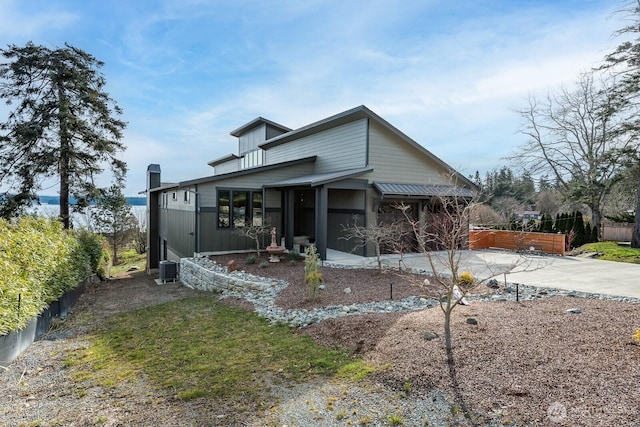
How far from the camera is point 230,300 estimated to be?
9117mm

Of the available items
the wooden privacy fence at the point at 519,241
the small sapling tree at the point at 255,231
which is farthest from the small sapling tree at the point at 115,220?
the wooden privacy fence at the point at 519,241

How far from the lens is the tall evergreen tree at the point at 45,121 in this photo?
1598 centimetres

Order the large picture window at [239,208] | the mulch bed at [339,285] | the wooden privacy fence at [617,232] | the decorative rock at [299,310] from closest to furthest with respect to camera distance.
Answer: the decorative rock at [299,310] → the mulch bed at [339,285] → the large picture window at [239,208] → the wooden privacy fence at [617,232]

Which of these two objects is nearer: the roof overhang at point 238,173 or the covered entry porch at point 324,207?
the covered entry porch at point 324,207

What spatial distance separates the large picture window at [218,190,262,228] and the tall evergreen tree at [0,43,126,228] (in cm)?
888

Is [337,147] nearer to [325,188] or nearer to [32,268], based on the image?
[325,188]

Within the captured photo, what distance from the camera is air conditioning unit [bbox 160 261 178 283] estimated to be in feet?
48.6

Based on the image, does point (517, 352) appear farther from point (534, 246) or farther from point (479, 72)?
point (534, 246)

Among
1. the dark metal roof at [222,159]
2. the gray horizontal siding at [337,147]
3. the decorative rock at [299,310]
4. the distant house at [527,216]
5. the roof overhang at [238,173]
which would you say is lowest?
the decorative rock at [299,310]

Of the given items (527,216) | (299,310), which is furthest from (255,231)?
(527,216)

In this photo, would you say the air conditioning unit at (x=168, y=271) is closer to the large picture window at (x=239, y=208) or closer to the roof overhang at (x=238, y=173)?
the large picture window at (x=239, y=208)

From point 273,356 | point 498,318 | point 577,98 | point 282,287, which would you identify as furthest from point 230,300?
point 577,98

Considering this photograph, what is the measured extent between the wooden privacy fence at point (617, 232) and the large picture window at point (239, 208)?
2192 centimetres

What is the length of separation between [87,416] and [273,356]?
7.47 feet
